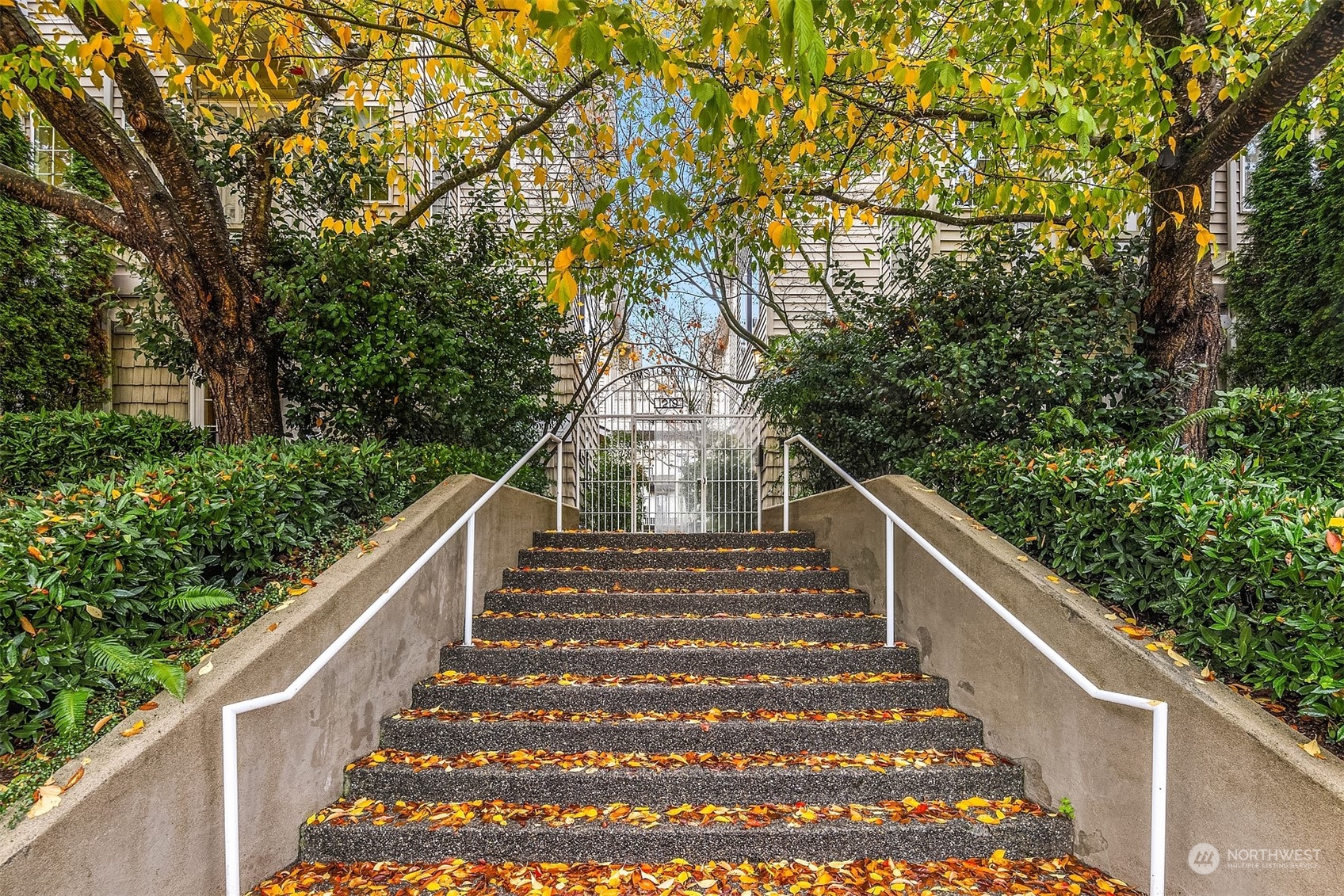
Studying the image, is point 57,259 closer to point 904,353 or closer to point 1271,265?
point 904,353

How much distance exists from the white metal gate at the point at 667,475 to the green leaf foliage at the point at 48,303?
17.4 feet

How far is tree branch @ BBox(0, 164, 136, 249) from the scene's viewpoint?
171 inches

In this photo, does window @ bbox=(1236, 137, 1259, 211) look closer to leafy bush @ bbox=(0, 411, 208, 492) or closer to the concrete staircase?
the concrete staircase

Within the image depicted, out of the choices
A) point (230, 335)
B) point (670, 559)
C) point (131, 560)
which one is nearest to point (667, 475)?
point (670, 559)

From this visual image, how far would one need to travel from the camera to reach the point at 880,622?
155 inches

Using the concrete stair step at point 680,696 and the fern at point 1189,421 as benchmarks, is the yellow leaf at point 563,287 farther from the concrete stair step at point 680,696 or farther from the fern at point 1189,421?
the fern at point 1189,421

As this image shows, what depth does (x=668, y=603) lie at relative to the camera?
4242 mm

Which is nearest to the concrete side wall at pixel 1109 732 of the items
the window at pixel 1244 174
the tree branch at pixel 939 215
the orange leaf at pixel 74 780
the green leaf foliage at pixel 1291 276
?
the tree branch at pixel 939 215

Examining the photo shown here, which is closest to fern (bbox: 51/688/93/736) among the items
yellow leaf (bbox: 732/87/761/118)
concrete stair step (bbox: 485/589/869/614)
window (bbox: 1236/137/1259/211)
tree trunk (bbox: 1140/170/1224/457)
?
concrete stair step (bbox: 485/589/869/614)

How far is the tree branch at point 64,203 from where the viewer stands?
4.34 m

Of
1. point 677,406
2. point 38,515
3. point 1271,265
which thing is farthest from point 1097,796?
point 677,406

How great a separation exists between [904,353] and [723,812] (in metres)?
3.22

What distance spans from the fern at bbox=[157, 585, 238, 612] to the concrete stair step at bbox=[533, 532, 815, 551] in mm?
2973

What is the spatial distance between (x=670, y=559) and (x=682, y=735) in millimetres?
2003
